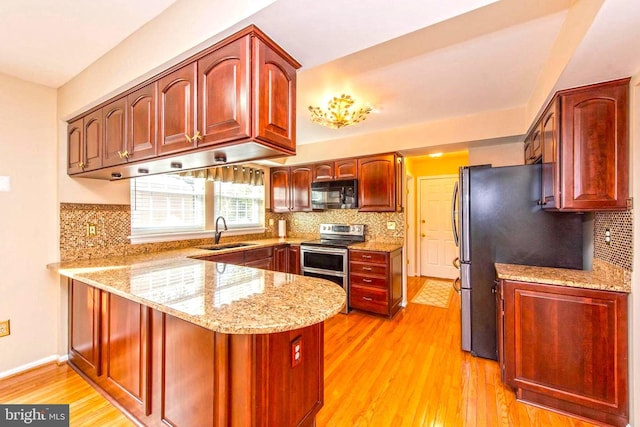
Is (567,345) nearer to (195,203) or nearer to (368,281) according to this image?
(368,281)

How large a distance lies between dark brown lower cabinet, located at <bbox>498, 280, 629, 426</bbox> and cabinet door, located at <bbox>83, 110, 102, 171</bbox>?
129 inches

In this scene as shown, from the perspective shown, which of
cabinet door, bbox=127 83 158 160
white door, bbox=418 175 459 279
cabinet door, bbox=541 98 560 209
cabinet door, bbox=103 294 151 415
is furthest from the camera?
white door, bbox=418 175 459 279

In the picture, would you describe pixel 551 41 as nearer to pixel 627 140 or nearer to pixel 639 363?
pixel 627 140

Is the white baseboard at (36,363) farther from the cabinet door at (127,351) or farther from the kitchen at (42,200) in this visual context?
the cabinet door at (127,351)

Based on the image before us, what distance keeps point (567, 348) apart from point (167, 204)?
3966 mm

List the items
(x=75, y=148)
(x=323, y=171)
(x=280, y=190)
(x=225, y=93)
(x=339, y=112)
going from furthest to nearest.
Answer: (x=280, y=190), (x=323, y=171), (x=339, y=112), (x=75, y=148), (x=225, y=93)

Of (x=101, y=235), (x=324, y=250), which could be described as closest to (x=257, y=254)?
(x=324, y=250)

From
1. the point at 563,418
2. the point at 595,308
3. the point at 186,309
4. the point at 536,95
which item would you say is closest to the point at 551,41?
the point at 536,95

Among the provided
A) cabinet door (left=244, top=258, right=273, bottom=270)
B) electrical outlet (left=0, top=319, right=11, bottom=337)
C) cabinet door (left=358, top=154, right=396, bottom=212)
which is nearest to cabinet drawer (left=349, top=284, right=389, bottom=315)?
cabinet door (left=358, top=154, right=396, bottom=212)

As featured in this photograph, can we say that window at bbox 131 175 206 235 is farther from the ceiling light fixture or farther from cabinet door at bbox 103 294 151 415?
the ceiling light fixture

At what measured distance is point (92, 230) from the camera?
2584 millimetres

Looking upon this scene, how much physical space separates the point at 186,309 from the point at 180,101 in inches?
46.1

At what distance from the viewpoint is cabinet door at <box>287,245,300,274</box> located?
4.13 meters

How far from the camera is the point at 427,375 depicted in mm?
2246
